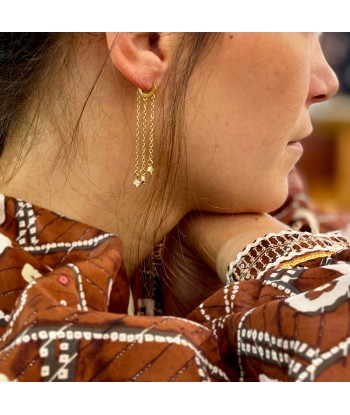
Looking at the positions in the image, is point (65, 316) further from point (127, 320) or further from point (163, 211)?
point (163, 211)

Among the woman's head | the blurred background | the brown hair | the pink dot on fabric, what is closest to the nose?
the woman's head

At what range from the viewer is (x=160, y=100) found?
0.70 m

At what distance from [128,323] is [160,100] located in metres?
0.27

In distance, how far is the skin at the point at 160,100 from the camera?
69cm

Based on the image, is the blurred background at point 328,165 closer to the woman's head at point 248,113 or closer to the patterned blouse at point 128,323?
the woman's head at point 248,113

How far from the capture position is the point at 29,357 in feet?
1.60

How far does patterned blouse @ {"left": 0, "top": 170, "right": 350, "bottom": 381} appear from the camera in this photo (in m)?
0.49

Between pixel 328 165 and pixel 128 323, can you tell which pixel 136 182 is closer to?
pixel 128 323

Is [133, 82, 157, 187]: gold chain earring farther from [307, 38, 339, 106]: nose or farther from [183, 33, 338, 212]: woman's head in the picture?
[307, 38, 339, 106]: nose

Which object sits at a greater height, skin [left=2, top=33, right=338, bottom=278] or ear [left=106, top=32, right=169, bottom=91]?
ear [left=106, top=32, right=169, bottom=91]

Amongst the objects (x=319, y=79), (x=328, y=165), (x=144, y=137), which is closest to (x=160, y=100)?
(x=144, y=137)

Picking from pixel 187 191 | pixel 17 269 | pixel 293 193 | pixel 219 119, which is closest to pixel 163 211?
pixel 187 191

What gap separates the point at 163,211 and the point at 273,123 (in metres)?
0.15

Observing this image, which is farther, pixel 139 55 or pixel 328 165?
pixel 328 165
